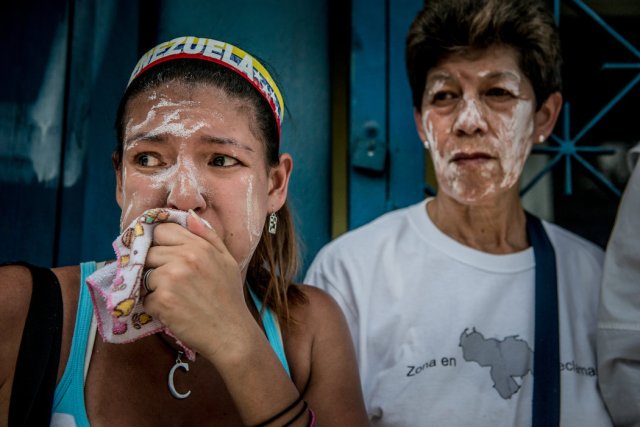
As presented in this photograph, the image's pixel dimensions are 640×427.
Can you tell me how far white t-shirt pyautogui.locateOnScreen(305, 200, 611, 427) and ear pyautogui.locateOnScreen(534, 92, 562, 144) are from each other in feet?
1.15

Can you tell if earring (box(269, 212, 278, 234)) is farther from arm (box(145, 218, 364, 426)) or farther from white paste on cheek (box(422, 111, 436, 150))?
white paste on cheek (box(422, 111, 436, 150))

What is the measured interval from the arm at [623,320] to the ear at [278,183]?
1065 mm

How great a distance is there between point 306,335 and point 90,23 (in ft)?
5.23

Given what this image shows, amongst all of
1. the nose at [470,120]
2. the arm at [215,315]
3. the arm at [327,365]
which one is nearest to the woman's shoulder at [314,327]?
the arm at [327,365]

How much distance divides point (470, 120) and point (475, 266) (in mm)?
523

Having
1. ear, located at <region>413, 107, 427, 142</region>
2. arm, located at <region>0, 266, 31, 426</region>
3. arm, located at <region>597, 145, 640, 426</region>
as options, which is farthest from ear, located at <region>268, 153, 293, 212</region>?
arm, located at <region>597, 145, 640, 426</region>

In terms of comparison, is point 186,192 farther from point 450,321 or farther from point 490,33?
point 490,33

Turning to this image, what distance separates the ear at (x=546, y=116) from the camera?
233 cm

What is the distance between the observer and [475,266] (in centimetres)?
218

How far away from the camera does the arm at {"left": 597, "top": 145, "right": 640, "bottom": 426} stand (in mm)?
1793

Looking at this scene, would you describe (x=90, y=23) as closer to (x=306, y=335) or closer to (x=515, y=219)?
(x=306, y=335)

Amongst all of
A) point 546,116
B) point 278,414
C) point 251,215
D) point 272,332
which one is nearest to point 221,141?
point 251,215

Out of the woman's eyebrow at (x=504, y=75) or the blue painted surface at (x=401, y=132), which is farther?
the blue painted surface at (x=401, y=132)

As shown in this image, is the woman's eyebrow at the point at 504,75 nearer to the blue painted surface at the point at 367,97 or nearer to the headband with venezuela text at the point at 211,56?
the blue painted surface at the point at 367,97
